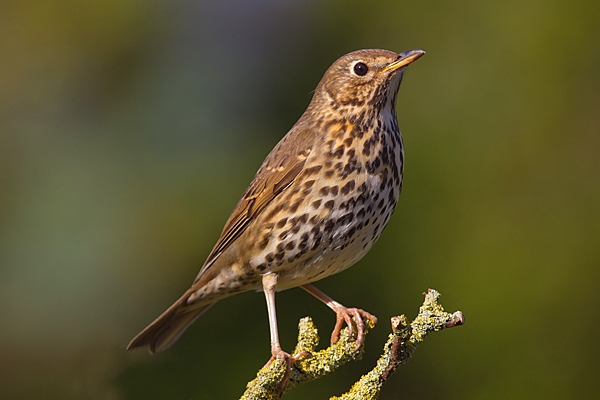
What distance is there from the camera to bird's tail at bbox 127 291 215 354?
3.55 metres

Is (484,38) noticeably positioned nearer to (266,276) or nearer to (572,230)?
(572,230)

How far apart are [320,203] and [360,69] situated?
656 millimetres

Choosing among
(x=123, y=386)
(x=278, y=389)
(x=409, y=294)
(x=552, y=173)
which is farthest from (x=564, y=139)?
(x=123, y=386)

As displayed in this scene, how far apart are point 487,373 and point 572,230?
29.4 inches

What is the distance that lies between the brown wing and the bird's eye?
1.09ft

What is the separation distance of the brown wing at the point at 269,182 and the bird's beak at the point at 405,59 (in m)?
0.43

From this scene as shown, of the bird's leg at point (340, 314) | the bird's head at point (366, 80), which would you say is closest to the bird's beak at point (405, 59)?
the bird's head at point (366, 80)

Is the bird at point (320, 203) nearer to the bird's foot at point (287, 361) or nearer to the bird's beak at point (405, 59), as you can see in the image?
the bird's beak at point (405, 59)

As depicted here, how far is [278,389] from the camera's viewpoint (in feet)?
8.56

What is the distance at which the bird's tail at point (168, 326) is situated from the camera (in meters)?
3.55

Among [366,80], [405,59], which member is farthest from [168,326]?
[405,59]

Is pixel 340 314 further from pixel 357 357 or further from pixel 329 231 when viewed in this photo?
pixel 357 357

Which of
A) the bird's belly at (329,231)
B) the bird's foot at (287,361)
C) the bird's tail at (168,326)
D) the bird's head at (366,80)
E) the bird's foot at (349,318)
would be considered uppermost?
the bird's head at (366,80)

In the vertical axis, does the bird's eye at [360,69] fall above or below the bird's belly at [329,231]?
above
